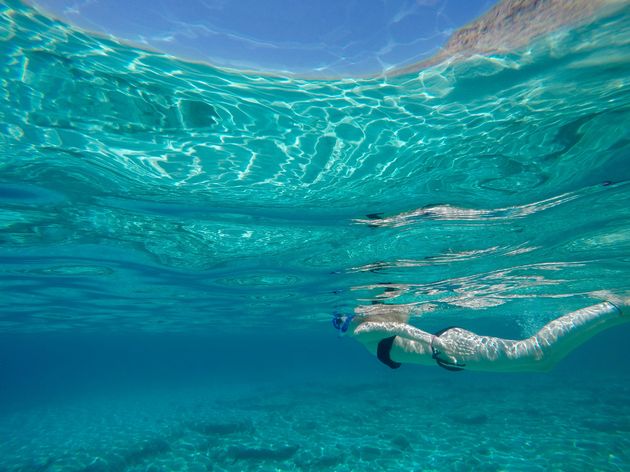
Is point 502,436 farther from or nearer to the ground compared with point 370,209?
nearer to the ground

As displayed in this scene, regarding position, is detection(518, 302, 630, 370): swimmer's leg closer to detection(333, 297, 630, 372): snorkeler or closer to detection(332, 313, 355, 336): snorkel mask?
detection(333, 297, 630, 372): snorkeler

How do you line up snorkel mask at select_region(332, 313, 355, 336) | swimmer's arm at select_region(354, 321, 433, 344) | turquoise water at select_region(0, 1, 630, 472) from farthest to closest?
snorkel mask at select_region(332, 313, 355, 336)
swimmer's arm at select_region(354, 321, 433, 344)
turquoise water at select_region(0, 1, 630, 472)

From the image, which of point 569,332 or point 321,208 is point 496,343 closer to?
point 569,332

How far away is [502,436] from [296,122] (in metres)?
15.7

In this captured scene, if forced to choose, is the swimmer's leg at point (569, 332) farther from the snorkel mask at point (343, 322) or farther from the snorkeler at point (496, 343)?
the snorkel mask at point (343, 322)

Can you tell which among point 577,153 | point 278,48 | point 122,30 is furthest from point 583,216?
point 122,30

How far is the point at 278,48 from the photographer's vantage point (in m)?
5.45

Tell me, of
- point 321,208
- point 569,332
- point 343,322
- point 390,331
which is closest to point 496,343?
point 569,332

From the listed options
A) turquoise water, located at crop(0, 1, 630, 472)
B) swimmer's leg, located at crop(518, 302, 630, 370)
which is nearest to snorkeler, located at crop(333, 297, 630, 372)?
swimmer's leg, located at crop(518, 302, 630, 370)

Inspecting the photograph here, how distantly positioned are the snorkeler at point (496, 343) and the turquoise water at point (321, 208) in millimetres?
3670

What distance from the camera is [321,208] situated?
10531 millimetres

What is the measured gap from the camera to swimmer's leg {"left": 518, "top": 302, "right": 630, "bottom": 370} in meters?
5.97

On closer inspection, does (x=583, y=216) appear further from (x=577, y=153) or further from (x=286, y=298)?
(x=286, y=298)

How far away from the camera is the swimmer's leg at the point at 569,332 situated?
5.97 m
